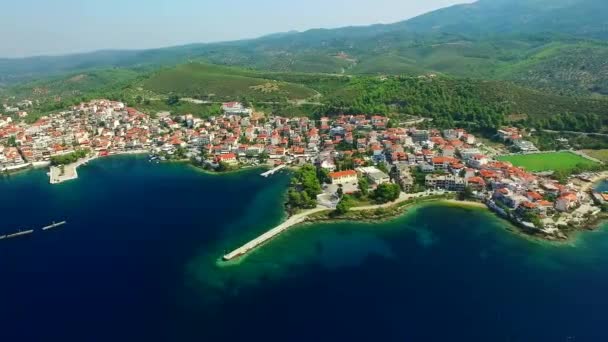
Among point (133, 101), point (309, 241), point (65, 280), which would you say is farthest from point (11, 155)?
point (309, 241)

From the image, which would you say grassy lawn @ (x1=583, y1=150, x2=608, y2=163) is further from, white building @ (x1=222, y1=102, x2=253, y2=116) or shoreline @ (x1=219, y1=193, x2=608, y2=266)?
white building @ (x1=222, y1=102, x2=253, y2=116)

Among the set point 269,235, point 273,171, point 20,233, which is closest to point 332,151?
point 273,171

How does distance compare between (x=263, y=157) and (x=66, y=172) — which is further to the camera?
(x=263, y=157)

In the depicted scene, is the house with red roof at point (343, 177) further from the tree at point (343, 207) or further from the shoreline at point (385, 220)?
the shoreline at point (385, 220)

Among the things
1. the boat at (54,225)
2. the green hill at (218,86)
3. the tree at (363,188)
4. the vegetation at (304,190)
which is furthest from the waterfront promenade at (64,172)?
the green hill at (218,86)

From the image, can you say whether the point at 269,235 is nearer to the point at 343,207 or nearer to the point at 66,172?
the point at 343,207
